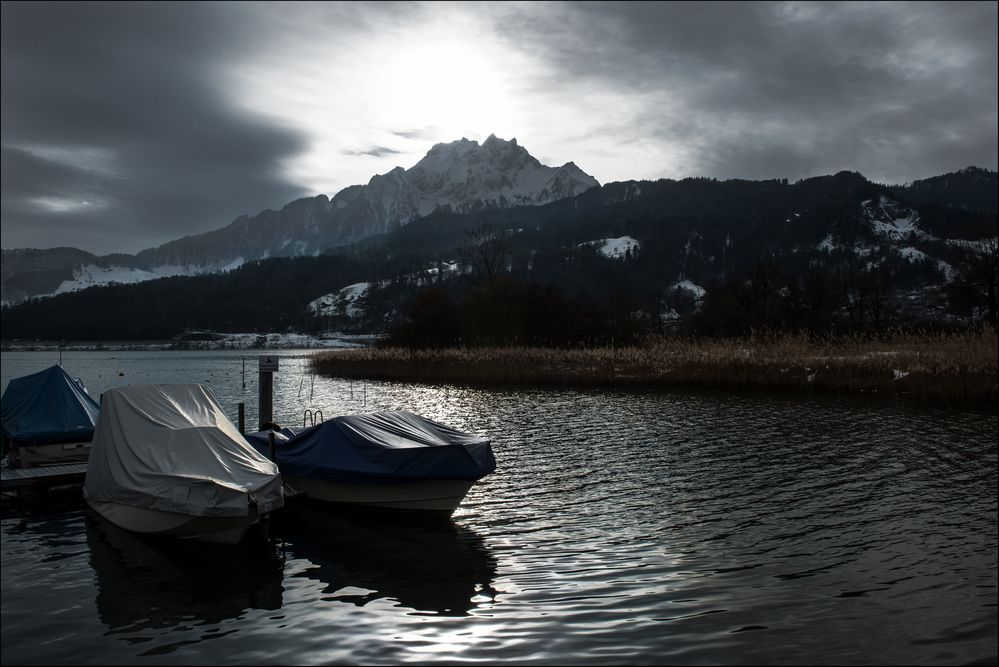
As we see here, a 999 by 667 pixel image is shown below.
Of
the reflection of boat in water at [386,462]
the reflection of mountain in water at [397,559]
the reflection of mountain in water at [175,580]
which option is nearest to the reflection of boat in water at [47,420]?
the reflection of mountain in water at [175,580]

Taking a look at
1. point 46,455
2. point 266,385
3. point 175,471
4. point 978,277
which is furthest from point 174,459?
point 978,277

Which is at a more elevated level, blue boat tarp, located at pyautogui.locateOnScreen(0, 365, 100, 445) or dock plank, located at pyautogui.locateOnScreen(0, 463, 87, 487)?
blue boat tarp, located at pyautogui.locateOnScreen(0, 365, 100, 445)

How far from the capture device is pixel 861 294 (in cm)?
7944

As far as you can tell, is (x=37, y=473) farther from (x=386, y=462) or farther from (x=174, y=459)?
(x=386, y=462)

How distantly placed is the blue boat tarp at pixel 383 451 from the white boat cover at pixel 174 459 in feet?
5.30

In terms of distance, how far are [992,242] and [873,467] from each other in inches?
2700

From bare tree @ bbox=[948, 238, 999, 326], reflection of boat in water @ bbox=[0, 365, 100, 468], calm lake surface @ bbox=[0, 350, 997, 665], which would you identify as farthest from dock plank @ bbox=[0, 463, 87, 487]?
bare tree @ bbox=[948, 238, 999, 326]

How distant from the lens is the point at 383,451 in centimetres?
1385

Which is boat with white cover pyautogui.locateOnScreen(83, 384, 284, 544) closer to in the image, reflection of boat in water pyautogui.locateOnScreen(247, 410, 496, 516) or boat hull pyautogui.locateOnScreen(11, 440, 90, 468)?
reflection of boat in water pyautogui.locateOnScreen(247, 410, 496, 516)

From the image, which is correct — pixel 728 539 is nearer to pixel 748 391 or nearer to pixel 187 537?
pixel 187 537

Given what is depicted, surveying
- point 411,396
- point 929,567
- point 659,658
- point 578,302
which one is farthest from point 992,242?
point 659,658

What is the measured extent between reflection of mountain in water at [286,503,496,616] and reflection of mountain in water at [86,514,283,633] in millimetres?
773

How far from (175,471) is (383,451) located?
13.0 ft

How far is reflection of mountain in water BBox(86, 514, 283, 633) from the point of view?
30.3 ft
